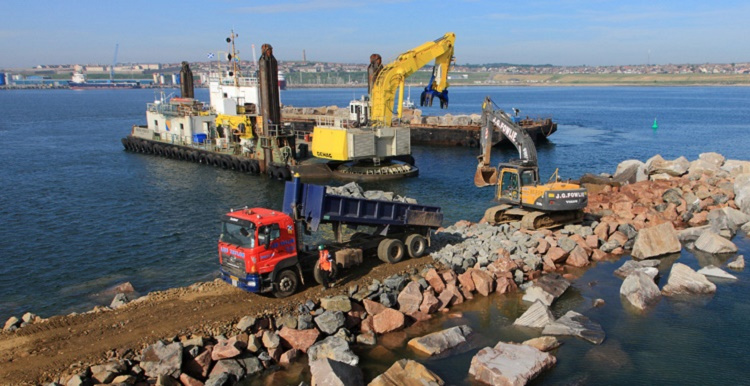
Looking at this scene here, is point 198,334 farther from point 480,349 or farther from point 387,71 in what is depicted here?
point 387,71

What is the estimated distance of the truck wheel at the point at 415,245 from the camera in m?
17.0

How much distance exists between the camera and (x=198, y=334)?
11844 millimetres

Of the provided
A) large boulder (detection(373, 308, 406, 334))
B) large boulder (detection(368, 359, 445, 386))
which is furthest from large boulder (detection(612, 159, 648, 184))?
large boulder (detection(368, 359, 445, 386))

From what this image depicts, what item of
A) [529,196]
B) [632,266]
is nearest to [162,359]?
[529,196]

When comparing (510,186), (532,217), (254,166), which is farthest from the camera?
(254,166)

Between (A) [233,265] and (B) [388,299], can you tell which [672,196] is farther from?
(A) [233,265]

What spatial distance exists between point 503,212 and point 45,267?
56.6ft

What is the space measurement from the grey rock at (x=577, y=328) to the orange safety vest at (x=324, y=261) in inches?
221

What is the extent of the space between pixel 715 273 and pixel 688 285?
6.82ft

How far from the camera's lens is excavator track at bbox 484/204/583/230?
20.5 metres

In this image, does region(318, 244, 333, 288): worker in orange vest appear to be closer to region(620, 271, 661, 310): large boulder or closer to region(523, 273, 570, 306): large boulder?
region(523, 273, 570, 306): large boulder

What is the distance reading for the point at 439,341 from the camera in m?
12.5

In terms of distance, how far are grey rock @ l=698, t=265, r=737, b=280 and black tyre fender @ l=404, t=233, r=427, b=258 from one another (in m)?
8.68

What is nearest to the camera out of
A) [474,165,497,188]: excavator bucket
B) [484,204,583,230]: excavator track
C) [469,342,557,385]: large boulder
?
[469,342,557,385]: large boulder
